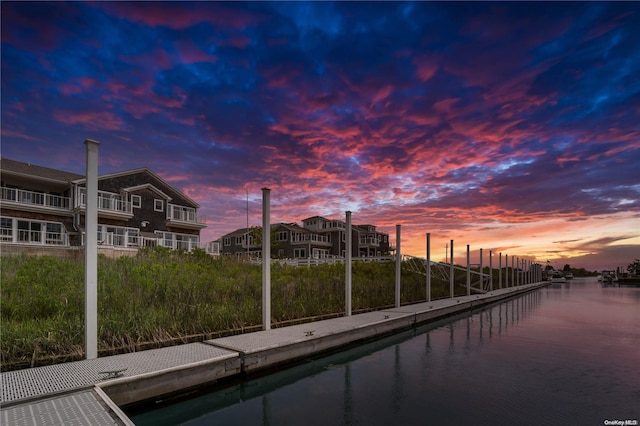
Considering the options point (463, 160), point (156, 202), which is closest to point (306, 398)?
point (463, 160)

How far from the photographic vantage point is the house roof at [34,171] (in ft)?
81.3

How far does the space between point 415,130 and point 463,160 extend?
3.03 m

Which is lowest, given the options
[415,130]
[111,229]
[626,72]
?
[111,229]

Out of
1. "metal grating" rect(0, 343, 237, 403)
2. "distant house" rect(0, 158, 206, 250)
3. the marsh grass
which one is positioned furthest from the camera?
"distant house" rect(0, 158, 206, 250)

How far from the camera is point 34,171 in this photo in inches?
1051

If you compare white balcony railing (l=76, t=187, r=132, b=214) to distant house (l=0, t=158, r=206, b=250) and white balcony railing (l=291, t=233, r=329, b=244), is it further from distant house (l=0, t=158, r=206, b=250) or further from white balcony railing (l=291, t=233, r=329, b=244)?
white balcony railing (l=291, t=233, r=329, b=244)

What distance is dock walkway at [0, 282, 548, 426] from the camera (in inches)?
155

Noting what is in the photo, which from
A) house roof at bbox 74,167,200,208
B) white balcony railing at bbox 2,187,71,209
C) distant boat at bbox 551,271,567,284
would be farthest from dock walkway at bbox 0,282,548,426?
distant boat at bbox 551,271,567,284

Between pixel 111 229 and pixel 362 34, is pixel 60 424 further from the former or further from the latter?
pixel 111 229

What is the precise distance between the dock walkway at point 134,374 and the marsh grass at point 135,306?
66 cm

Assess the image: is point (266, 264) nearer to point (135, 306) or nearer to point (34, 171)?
point (135, 306)

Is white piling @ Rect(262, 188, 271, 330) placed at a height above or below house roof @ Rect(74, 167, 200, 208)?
below

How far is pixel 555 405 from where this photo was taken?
5773 mm

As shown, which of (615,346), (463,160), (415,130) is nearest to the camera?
(615,346)
